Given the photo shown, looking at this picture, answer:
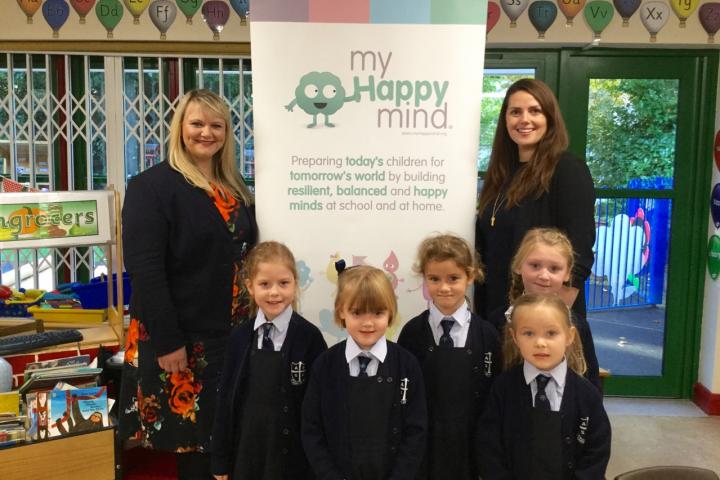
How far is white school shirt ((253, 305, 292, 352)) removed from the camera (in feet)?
5.64

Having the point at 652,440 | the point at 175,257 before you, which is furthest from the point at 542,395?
the point at 652,440

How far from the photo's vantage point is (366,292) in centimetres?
159

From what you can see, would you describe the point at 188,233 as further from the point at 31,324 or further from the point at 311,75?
the point at 31,324

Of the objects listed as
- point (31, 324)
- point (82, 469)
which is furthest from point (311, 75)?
point (31, 324)

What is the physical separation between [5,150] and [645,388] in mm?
4185

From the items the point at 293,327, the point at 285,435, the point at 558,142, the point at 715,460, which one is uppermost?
the point at 558,142

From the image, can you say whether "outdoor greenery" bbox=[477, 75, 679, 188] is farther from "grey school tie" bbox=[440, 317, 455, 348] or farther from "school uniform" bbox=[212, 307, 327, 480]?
"school uniform" bbox=[212, 307, 327, 480]

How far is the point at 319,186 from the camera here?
79.4 inches

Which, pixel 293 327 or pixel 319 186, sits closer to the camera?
pixel 293 327

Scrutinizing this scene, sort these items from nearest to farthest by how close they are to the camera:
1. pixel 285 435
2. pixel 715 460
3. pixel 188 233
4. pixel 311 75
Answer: pixel 285 435
pixel 188 233
pixel 311 75
pixel 715 460

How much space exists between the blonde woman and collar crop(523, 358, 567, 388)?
89 centimetres

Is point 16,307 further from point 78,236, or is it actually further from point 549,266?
point 549,266

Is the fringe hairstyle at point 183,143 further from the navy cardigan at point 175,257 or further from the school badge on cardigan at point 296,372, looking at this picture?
the school badge on cardigan at point 296,372

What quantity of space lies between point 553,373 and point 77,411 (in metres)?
1.68
